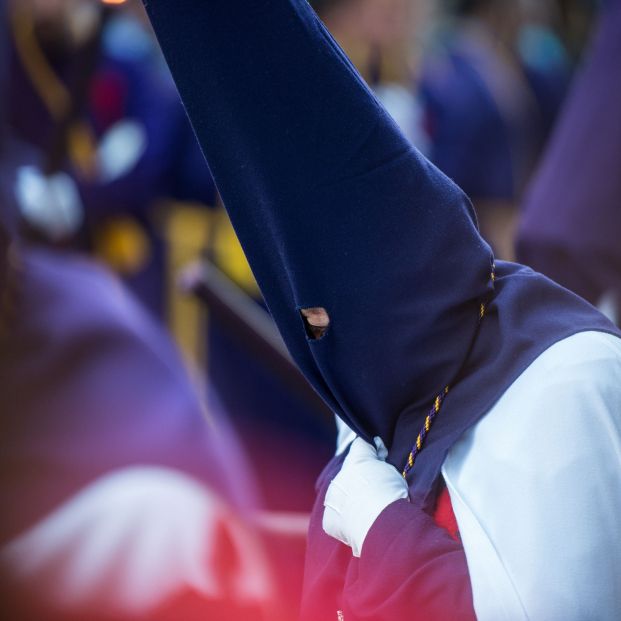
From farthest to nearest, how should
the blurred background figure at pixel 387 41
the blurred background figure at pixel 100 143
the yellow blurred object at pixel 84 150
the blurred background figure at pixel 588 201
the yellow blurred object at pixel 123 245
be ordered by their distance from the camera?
the yellow blurred object at pixel 123 245, the yellow blurred object at pixel 84 150, the blurred background figure at pixel 100 143, the blurred background figure at pixel 387 41, the blurred background figure at pixel 588 201

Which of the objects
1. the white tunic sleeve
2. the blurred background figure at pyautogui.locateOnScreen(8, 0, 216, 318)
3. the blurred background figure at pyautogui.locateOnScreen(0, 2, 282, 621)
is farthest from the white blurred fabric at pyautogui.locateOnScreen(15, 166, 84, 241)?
the white tunic sleeve

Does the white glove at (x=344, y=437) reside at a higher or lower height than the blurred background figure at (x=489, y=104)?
higher

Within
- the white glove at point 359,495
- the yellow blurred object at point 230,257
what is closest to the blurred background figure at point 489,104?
the yellow blurred object at point 230,257

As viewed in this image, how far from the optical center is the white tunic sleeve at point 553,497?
1003mm

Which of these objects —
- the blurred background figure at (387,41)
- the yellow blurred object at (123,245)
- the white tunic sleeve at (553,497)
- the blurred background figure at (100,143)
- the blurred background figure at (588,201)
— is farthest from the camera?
the yellow blurred object at (123,245)

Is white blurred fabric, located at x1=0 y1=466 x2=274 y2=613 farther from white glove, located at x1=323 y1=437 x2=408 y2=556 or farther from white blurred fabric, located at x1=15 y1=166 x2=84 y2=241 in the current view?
white blurred fabric, located at x1=15 y1=166 x2=84 y2=241

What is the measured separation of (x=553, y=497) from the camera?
1.01 m

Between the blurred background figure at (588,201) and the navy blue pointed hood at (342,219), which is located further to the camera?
the blurred background figure at (588,201)

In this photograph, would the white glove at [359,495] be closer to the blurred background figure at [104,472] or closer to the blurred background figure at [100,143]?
the blurred background figure at [104,472]

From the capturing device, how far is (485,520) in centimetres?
106

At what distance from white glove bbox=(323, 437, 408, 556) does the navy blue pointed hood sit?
0.04m

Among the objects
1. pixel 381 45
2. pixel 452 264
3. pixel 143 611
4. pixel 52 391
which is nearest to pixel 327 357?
pixel 452 264

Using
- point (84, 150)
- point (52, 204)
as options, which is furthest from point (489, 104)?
point (52, 204)

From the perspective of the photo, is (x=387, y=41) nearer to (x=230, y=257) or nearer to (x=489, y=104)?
(x=489, y=104)
